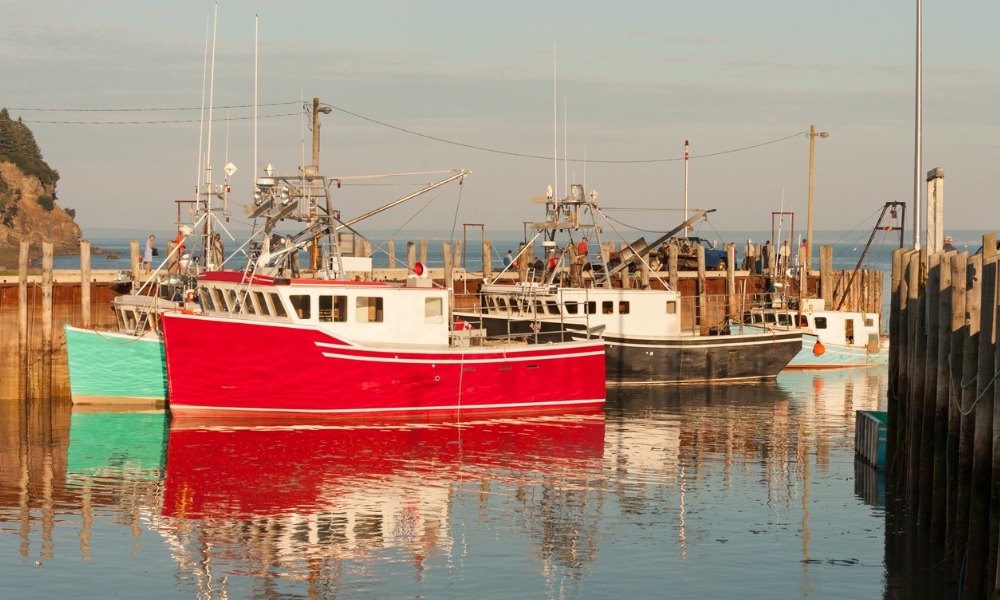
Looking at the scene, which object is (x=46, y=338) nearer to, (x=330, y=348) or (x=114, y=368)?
(x=114, y=368)

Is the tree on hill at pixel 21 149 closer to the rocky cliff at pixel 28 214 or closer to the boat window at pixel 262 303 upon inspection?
the rocky cliff at pixel 28 214

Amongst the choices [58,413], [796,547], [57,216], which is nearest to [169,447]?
[58,413]

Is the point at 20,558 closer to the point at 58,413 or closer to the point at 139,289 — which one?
the point at 58,413

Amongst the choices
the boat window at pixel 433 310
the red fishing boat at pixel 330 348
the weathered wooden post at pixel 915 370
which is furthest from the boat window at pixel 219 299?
the weathered wooden post at pixel 915 370

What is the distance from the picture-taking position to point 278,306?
88.4 feet

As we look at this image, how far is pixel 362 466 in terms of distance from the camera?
75.6ft

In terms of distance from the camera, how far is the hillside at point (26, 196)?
12662 cm

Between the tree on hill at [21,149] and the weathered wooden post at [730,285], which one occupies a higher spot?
the tree on hill at [21,149]

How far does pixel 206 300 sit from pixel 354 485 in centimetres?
906

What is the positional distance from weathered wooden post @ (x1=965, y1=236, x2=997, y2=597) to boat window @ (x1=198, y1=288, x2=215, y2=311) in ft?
62.3

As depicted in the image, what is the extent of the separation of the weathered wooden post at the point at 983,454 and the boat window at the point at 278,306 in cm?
1655

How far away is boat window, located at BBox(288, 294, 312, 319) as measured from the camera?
87.9 feet

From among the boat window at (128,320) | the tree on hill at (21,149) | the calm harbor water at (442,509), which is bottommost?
the calm harbor water at (442,509)

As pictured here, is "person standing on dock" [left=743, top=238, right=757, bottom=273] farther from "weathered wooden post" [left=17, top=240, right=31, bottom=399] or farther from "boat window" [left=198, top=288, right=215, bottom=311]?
"weathered wooden post" [left=17, top=240, right=31, bottom=399]
